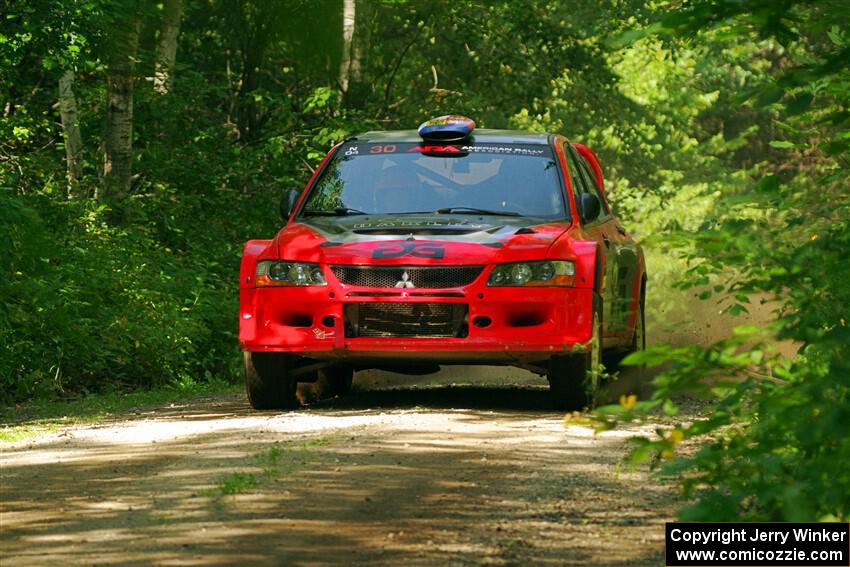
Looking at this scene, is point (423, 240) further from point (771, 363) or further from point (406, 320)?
point (771, 363)

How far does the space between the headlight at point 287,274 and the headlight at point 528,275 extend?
1.12m

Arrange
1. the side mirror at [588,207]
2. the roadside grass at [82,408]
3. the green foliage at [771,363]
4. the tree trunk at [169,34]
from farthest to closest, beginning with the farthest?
the tree trunk at [169,34] < the side mirror at [588,207] < the roadside grass at [82,408] < the green foliage at [771,363]

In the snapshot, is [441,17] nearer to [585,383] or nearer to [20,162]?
[20,162]

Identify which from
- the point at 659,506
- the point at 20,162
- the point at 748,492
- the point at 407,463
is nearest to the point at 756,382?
the point at 748,492

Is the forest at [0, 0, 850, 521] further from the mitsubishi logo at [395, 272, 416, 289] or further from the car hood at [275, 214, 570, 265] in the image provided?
the mitsubishi logo at [395, 272, 416, 289]

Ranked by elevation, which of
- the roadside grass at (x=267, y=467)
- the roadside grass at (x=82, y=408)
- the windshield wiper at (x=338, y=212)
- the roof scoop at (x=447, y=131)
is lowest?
the roadside grass at (x=82, y=408)

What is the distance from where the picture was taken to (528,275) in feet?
37.1

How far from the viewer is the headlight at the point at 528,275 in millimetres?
11297

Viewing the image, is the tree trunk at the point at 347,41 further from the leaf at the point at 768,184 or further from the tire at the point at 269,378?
the leaf at the point at 768,184

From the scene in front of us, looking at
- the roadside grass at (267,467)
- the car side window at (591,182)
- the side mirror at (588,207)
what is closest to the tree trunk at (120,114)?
the car side window at (591,182)

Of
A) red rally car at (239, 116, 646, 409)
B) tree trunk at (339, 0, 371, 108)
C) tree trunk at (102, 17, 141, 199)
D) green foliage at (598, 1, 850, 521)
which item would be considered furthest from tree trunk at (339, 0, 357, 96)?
green foliage at (598, 1, 850, 521)

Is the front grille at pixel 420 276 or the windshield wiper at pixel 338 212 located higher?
the windshield wiper at pixel 338 212

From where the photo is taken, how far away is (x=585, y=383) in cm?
1154

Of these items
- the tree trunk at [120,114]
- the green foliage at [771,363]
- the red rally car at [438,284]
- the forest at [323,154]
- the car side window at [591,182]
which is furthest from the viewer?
the tree trunk at [120,114]
